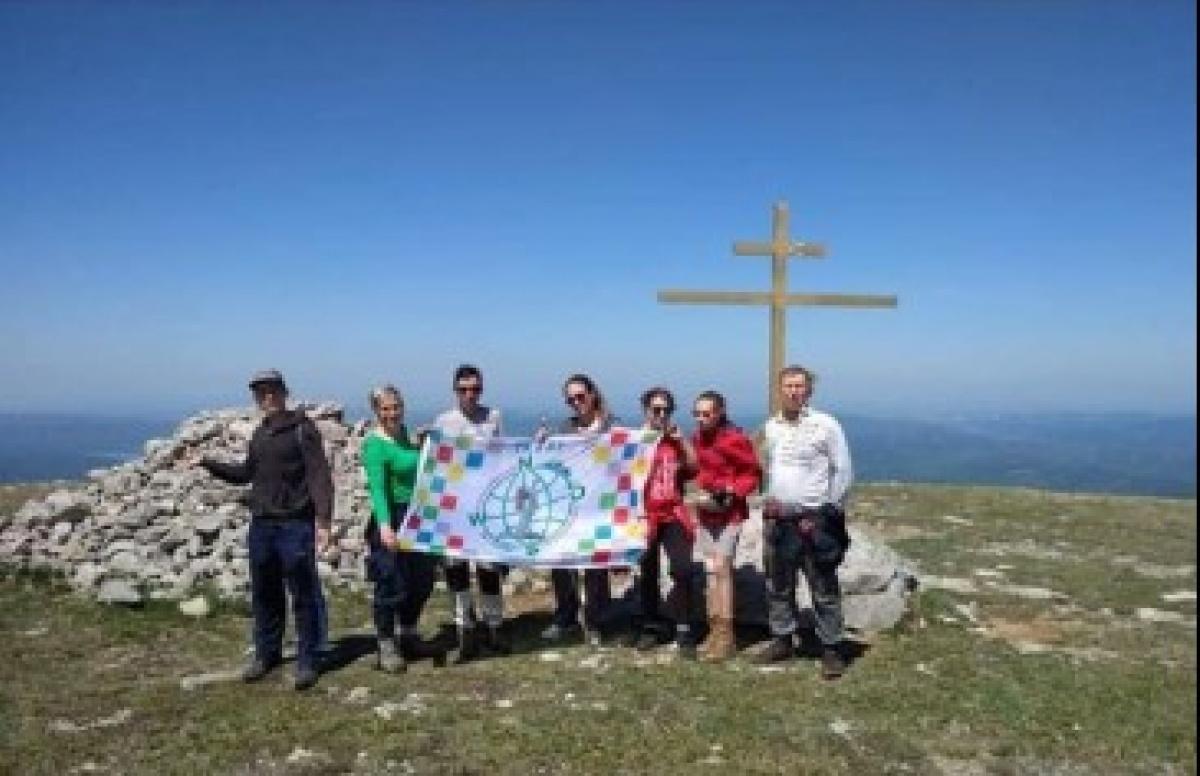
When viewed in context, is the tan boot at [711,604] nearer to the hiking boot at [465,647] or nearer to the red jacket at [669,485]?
the red jacket at [669,485]

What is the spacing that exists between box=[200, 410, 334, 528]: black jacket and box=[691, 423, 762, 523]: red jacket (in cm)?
399

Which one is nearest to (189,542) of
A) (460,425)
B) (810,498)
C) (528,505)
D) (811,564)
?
(460,425)

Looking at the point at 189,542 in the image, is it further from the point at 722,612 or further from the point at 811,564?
the point at 811,564

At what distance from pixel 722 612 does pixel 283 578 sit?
4.81 meters

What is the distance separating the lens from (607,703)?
30.4 feet

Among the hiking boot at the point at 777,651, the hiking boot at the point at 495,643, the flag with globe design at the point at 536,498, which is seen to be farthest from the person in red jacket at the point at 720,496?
the hiking boot at the point at 495,643

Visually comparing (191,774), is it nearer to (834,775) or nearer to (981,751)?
(834,775)

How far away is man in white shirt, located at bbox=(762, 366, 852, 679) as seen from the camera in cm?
1014

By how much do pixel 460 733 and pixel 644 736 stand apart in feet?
5.28

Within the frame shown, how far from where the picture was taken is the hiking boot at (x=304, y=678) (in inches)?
385

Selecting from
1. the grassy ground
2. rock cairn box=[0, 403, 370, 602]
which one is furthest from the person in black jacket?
rock cairn box=[0, 403, 370, 602]

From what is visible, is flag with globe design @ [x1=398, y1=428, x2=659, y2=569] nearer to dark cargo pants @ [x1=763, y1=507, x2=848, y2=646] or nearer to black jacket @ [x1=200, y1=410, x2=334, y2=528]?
black jacket @ [x1=200, y1=410, x2=334, y2=528]

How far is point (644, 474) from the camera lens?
11242mm

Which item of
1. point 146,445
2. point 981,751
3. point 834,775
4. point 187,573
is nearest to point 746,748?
point 834,775
